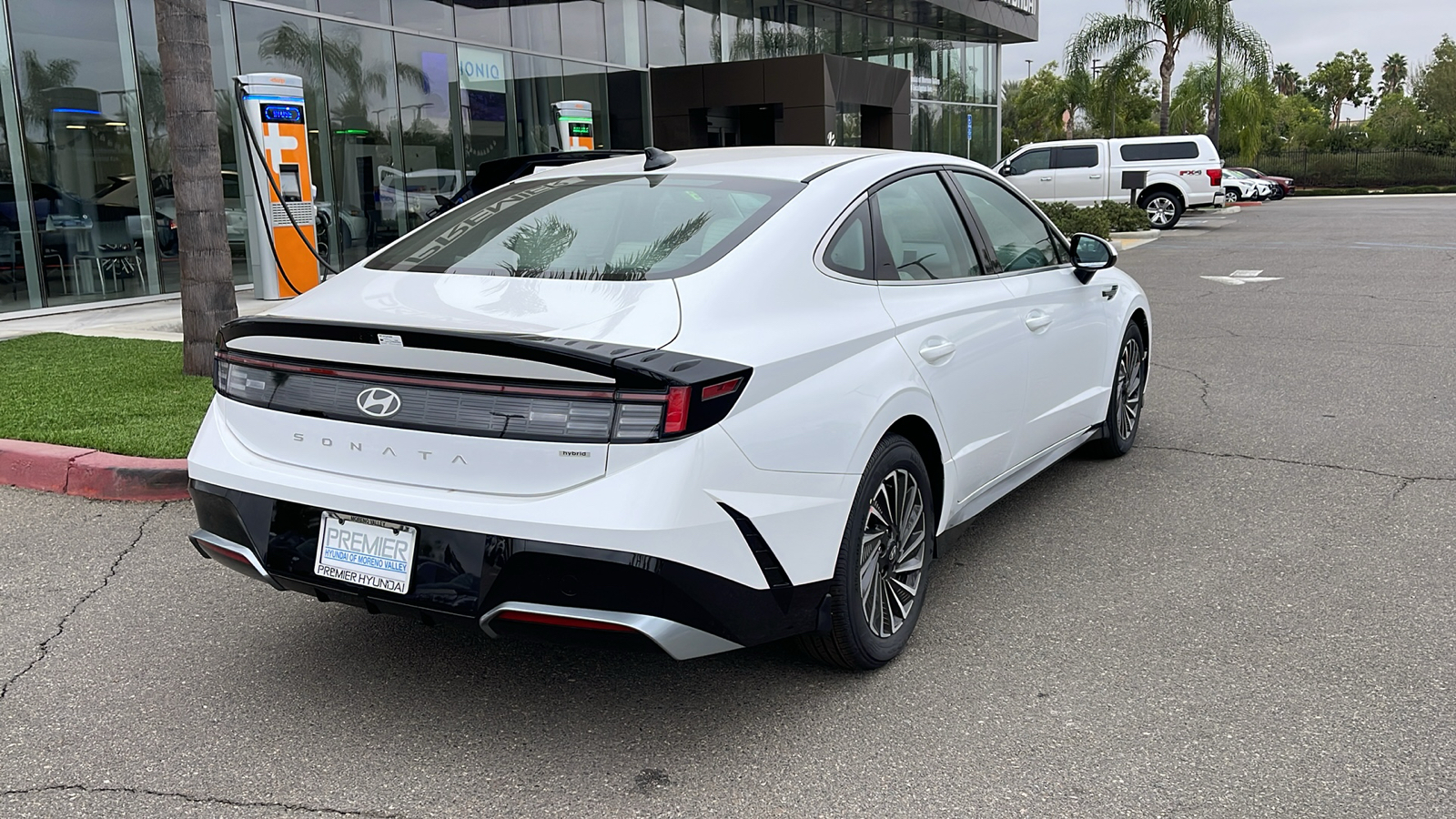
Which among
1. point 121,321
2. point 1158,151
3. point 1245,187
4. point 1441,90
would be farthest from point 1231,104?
point 121,321

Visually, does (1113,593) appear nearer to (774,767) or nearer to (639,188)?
(774,767)

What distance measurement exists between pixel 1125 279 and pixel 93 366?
23.0ft

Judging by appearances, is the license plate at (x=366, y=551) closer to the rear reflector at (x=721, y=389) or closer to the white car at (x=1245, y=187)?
the rear reflector at (x=721, y=389)

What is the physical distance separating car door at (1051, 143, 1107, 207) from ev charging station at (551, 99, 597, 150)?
13.3 m

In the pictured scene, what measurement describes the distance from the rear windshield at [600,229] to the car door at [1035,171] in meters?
24.4

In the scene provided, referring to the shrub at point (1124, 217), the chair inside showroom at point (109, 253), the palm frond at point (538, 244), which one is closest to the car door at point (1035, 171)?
the shrub at point (1124, 217)

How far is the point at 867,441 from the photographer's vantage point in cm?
334

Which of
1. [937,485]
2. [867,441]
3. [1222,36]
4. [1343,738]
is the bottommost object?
[1343,738]

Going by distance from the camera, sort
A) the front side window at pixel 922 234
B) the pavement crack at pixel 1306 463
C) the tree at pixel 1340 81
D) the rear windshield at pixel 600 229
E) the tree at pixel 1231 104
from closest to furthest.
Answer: the rear windshield at pixel 600 229
the front side window at pixel 922 234
the pavement crack at pixel 1306 463
the tree at pixel 1231 104
the tree at pixel 1340 81

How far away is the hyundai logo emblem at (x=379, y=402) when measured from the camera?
3010 millimetres

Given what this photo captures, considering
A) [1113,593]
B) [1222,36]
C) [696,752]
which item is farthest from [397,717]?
[1222,36]

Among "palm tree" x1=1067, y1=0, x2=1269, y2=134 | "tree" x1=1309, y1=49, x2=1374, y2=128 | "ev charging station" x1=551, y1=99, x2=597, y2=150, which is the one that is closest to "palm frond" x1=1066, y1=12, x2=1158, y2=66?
"palm tree" x1=1067, y1=0, x2=1269, y2=134

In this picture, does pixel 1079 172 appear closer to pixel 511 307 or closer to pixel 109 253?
pixel 109 253

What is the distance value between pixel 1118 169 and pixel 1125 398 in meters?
22.7
